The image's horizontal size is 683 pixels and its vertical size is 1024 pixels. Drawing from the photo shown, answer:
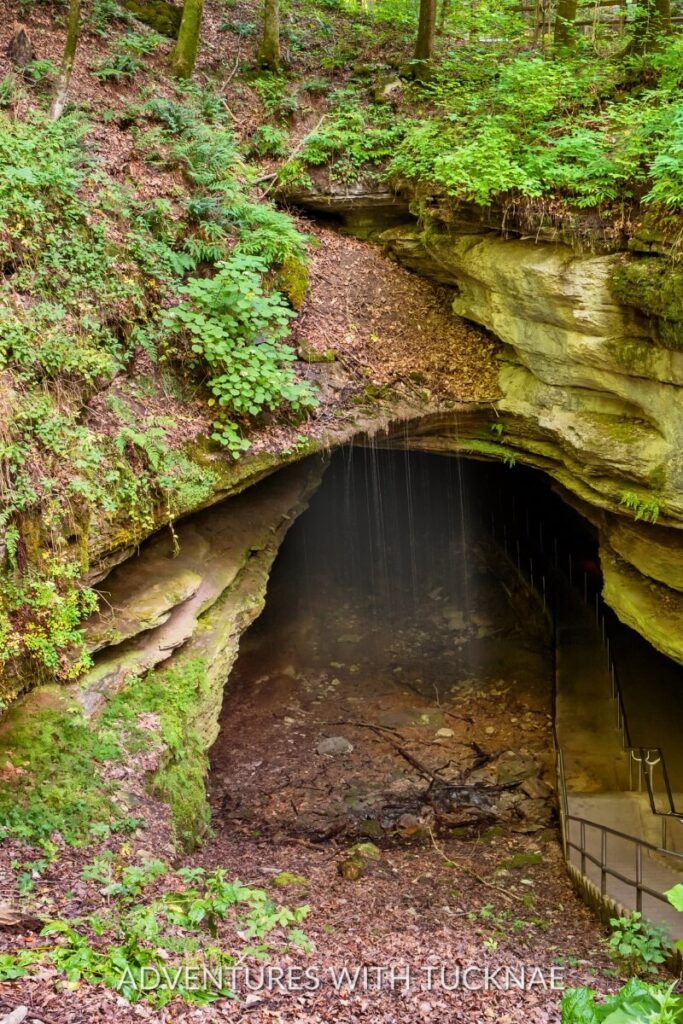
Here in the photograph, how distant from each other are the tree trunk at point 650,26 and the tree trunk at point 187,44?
664cm

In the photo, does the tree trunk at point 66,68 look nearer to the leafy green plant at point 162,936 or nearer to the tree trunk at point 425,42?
the tree trunk at point 425,42

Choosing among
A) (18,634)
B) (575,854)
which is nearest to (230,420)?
(18,634)

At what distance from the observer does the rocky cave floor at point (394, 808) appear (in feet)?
18.3

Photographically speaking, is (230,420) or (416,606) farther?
(416,606)

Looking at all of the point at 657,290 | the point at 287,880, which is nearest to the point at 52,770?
the point at 287,880

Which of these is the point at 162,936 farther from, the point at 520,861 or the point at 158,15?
the point at 158,15

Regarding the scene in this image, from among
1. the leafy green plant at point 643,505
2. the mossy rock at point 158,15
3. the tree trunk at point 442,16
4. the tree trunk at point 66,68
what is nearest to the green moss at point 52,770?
the leafy green plant at point 643,505

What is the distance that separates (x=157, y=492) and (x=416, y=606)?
309 inches

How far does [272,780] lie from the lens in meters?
10.6

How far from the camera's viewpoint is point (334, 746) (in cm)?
1136

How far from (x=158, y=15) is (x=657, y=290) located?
10.7 m

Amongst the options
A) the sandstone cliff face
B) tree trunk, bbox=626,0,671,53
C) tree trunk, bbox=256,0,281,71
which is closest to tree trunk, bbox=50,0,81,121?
tree trunk, bbox=256,0,281,71

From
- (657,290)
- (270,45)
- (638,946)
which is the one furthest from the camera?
(270,45)

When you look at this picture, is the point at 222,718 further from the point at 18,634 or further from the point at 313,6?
the point at 313,6
